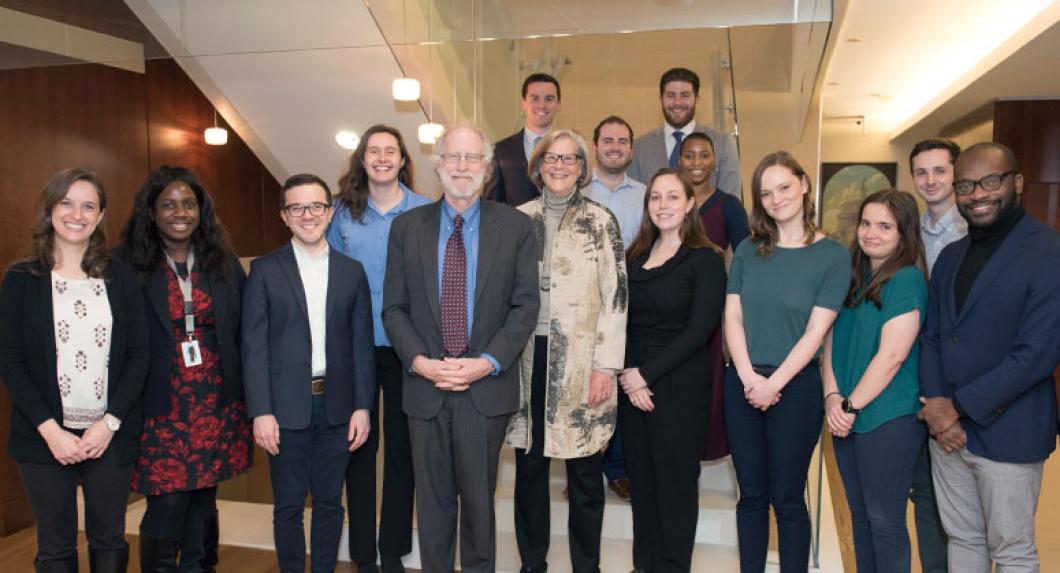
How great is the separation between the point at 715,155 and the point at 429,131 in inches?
61.5

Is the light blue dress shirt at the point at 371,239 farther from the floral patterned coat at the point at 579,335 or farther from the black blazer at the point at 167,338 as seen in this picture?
the floral patterned coat at the point at 579,335

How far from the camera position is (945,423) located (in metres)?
2.40

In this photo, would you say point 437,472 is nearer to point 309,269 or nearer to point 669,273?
point 309,269

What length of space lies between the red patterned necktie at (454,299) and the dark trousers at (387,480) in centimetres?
51

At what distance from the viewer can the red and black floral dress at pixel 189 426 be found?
271 cm

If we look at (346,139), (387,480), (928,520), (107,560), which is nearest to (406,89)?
(346,139)

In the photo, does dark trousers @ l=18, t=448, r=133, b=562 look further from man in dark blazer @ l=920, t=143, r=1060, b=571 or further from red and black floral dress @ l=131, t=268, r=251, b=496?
man in dark blazer @ l=920, t=143, r=1060, b=571

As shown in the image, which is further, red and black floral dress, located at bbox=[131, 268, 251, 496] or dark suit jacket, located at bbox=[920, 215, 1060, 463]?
red and black floral dress, located at bbox=[131, 268, 251, 496]

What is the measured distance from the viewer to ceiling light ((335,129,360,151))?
431 cm

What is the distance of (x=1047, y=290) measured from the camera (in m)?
2.24

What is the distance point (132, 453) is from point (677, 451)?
188 centimetres

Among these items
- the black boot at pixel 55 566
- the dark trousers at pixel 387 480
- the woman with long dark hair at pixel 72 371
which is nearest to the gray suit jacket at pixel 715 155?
the dark trousers at pixel 387 480

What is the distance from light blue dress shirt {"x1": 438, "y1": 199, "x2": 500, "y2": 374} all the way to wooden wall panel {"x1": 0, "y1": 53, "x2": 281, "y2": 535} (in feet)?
5.67

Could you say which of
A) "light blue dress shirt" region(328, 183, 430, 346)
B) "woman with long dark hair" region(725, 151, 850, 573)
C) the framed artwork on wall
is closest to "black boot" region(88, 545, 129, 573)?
"light blue dress shirt" region(328, 183, 430, 346)
